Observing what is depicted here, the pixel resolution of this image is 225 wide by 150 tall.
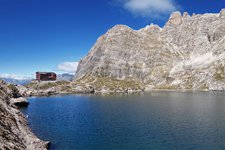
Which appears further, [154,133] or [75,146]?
[154,133]

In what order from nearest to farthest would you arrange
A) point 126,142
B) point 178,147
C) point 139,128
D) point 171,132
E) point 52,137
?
point 178,147 < point 126,142 < point 52,137 < point 171,132 < point 139,128

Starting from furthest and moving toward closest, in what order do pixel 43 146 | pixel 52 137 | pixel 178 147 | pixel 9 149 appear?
pixel 52 137 → pixel 178 147 → pixel 43 146 → pixel 9 149

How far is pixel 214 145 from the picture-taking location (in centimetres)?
7669

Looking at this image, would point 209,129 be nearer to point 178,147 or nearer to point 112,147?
point 178,147

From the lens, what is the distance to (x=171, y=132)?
94.2 m

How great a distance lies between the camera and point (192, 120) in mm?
119562

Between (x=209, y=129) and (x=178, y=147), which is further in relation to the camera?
(x=209, y=129)

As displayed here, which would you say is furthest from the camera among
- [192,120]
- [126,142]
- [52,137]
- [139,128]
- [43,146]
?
[192,120]

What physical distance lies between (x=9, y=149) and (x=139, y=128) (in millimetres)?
58600

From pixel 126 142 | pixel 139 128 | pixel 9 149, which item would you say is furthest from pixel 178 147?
pixel 9 149

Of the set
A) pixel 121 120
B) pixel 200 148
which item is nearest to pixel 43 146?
pixel 200 148

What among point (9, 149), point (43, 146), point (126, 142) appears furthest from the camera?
point (126, 142)

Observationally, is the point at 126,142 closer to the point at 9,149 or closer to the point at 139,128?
the point at 139,128

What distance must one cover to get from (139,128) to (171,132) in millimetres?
12610
